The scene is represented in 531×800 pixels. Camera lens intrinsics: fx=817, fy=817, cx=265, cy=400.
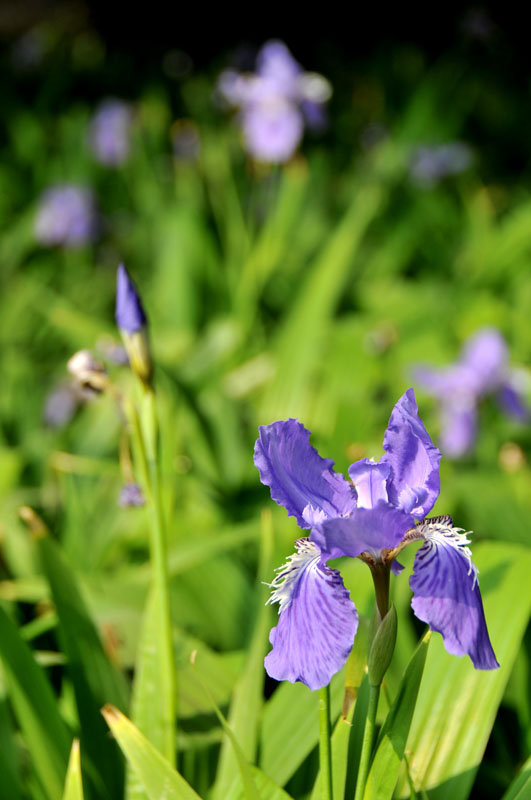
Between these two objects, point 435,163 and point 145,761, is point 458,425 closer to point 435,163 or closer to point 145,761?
point 145,761

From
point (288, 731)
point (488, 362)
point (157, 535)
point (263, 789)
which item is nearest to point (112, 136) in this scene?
point (488, 362)

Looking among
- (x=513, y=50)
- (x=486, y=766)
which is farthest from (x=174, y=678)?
(x=513, y=50)

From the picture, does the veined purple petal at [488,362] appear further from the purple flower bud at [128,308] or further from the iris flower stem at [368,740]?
the iris flower stem at [368,740]

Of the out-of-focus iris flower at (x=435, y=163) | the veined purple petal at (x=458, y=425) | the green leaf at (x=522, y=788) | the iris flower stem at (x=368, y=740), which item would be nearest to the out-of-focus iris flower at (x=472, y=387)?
the veined purple petal at (x=458, y=425)

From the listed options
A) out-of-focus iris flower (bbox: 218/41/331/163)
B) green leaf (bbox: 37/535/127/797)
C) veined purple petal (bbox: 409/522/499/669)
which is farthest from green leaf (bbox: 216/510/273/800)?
out-of-focus iris flower (bbox: 218/41/331/163)

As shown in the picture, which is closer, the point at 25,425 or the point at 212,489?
the point at 212,489

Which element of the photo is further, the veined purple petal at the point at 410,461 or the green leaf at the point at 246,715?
the green leaf at the point at 246,715

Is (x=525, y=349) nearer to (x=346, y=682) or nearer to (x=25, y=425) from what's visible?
(x=25, y=425)
